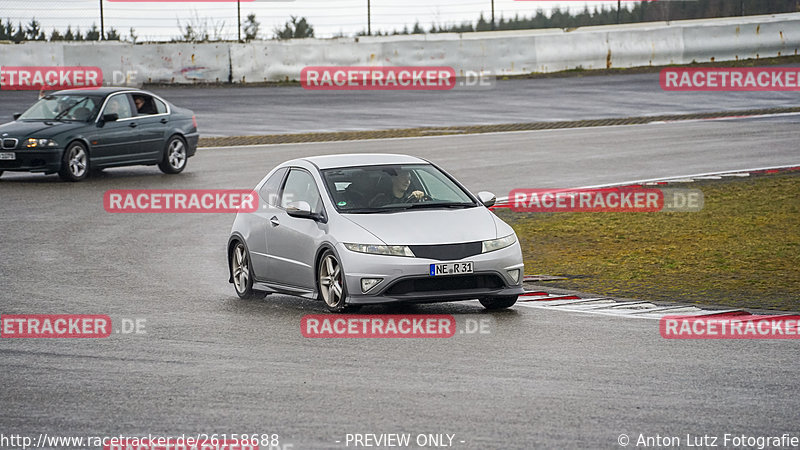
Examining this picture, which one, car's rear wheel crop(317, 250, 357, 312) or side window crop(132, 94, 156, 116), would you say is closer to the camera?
car's rear wheel crop(317, 250, 357, 312)

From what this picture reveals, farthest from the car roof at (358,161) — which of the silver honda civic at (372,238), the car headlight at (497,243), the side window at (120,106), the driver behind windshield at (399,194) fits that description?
the side window at (120,106)

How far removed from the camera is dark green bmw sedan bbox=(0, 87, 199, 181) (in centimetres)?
2266

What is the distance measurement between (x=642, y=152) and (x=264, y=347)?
1728cm

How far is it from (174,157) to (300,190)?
12534 millimetres

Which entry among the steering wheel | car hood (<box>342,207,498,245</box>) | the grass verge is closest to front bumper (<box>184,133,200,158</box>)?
the grass verge

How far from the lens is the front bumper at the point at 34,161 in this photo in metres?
22.6

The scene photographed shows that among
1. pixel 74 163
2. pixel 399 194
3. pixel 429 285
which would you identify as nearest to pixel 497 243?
pixel 429 285

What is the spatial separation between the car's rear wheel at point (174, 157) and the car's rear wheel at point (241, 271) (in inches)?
454

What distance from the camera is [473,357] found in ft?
30.7

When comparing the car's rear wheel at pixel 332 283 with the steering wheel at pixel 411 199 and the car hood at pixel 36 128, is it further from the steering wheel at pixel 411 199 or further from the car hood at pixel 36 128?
the car hood at pixel 36 128

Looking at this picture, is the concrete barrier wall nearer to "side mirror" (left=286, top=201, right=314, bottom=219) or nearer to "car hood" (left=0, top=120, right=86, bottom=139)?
"car hood" (left=0, top=120, right=86, bottom=139)

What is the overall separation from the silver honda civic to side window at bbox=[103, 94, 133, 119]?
11.5 meters

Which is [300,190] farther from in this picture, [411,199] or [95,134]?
[95,134]

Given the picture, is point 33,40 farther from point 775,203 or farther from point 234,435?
point 234,435
